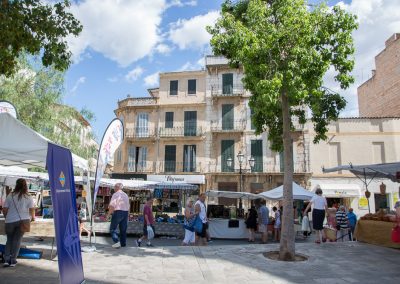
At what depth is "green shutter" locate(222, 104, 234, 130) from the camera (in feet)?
103

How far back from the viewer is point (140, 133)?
3272cm

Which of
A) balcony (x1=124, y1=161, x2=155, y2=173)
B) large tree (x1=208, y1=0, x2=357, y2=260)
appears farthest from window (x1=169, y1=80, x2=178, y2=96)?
large tree (x1=208, y1=0, x2=357, y2=260)

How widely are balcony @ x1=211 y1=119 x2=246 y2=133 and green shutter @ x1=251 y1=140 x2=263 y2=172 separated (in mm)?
1645

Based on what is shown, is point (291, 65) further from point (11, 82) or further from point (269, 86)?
point (11, 82)

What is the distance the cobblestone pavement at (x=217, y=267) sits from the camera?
6.30 metres

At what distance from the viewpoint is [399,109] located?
2816 cm

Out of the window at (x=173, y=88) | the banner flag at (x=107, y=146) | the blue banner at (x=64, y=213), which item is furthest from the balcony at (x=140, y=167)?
the blue banner at (x=64, y=213)

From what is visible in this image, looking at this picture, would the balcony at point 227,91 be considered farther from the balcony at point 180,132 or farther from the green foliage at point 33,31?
the green foliage at point 33,31

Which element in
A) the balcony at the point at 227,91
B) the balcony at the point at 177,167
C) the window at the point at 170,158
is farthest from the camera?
the window at the point at 170,158

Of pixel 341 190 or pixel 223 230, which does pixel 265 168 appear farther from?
pixel 223 230

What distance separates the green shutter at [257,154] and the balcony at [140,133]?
896 centimetres

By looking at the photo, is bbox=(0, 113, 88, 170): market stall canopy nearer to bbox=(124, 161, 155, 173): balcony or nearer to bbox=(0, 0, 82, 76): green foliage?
bbox=(0, 0, 82, 76): green foliage

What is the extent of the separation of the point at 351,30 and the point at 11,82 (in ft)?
57.2

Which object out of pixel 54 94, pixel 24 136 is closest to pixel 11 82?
pixel 54 94
